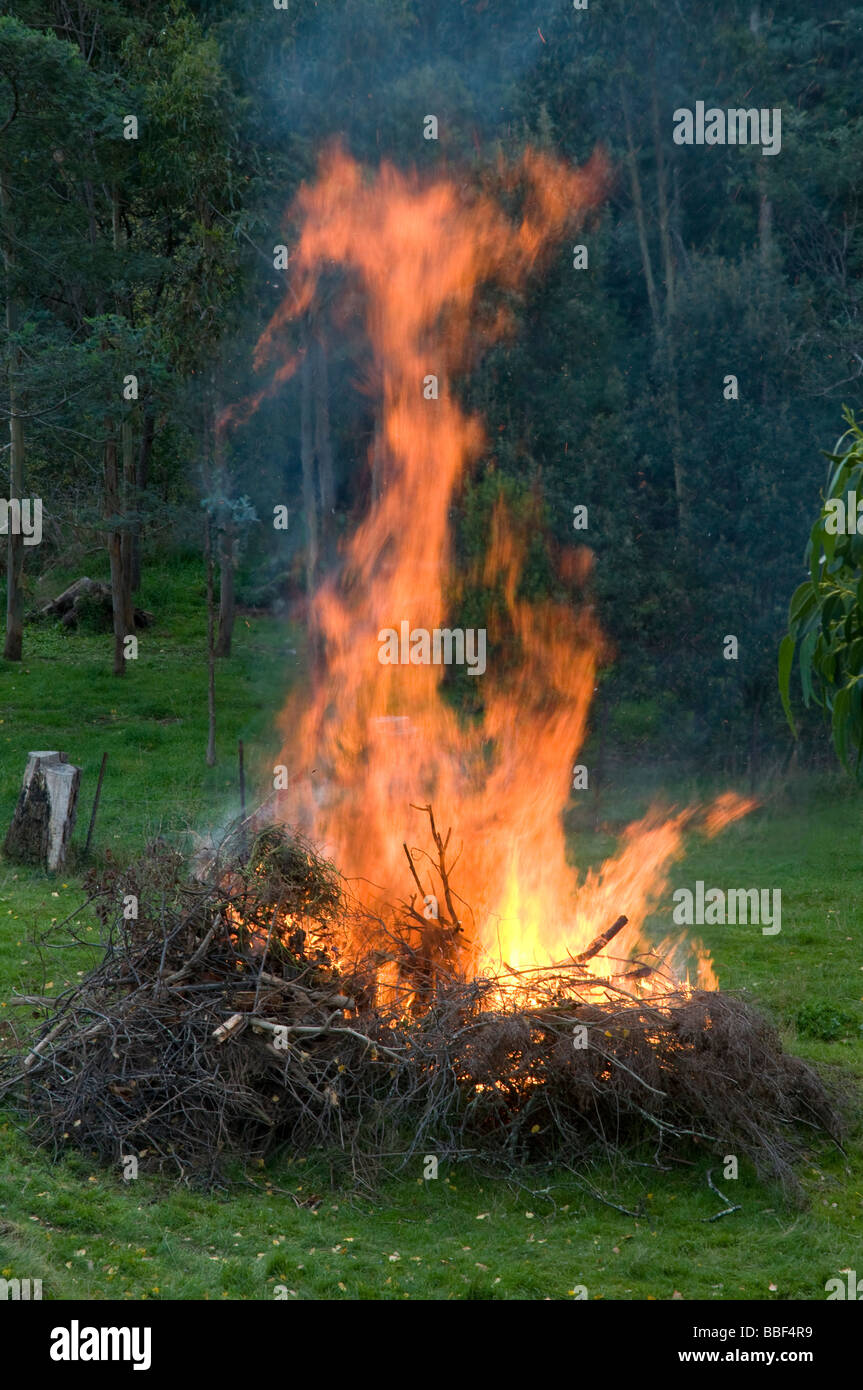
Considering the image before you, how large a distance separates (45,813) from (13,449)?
11674 mm

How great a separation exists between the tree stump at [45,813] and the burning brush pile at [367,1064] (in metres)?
5.55

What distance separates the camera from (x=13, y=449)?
78.8 feet

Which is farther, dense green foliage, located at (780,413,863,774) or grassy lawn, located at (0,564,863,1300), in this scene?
grassy lawn, located at (0,564,863,1300)

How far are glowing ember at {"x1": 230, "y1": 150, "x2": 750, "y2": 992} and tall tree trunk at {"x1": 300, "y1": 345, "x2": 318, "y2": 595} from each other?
56cm

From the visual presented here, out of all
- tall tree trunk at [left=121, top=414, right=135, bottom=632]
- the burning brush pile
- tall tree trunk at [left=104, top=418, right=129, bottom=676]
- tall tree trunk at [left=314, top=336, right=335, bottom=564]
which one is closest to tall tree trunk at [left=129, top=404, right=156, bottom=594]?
tall tree trunk at [left=121, top=414, right=135, bottom=632]

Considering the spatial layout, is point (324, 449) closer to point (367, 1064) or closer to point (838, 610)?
point (367, 1064)

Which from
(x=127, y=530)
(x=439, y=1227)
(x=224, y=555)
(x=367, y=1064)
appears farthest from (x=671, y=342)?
(x=439, y=1227)

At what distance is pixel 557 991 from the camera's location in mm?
8320

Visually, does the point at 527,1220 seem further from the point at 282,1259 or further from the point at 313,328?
the point at 313,328

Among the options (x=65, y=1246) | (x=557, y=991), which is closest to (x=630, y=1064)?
(x=557, y=991)

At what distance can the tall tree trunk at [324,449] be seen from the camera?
21.0m

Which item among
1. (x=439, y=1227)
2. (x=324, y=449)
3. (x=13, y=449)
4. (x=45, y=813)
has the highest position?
(x=13, y=449)

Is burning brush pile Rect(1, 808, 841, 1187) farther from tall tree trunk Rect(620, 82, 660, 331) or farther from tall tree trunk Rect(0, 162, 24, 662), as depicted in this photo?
tall tree trunk Rect(620, 82, 660, 331)

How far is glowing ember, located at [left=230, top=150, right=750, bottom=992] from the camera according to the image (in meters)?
10.1
